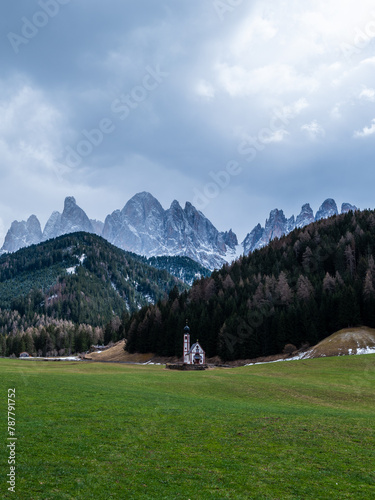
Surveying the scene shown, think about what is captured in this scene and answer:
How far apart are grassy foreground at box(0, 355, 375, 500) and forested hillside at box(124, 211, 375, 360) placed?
57.6m

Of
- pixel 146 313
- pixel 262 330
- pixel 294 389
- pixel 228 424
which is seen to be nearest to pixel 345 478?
pixel 228 424

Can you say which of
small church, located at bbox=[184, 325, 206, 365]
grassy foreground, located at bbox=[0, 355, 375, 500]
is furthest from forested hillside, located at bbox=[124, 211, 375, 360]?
grassy foreground, located at bbox=[0, 355, 375, 500]

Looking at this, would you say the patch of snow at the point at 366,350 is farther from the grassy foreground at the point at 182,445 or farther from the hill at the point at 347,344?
the grassy foreground at the point at 182,445

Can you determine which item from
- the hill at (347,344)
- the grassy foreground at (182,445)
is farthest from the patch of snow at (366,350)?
the grassy foreground at (182,445)

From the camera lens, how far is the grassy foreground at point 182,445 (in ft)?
41.4

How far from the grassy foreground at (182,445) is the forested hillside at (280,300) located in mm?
57555

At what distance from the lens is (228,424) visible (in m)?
22.5

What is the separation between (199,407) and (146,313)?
101137mm

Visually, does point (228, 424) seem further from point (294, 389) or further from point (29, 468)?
point (294, 389)

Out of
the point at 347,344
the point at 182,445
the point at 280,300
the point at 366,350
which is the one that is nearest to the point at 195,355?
the point at 280,300

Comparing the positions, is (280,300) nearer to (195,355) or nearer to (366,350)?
(195,355)

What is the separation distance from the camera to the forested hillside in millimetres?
89188

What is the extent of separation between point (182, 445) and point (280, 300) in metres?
90.0

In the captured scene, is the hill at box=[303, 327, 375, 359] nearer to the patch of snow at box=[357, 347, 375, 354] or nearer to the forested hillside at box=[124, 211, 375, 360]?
the patch of snow at box=[357, 347, 375, 354]
